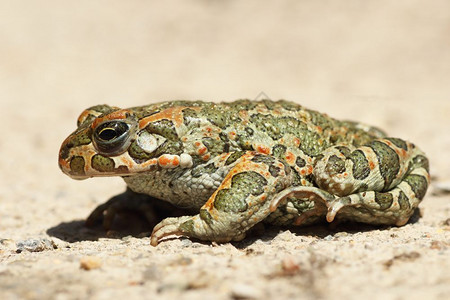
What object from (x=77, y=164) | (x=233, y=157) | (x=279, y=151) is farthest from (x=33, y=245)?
(x=279, y=151)

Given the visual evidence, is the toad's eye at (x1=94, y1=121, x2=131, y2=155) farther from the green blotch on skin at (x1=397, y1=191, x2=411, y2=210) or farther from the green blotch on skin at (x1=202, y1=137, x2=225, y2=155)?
the green blotch on skin at (x1=397, y1=191, x2=411, y2=210)

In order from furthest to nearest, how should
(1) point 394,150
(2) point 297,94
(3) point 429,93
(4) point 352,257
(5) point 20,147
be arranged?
1. (2) point 297,94
2. (3) point 429,93
3. (5) point 20,147
4. (1) point 394,150
5. (4) point 352,257

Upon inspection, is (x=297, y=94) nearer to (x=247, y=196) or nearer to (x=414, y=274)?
(x=247, y=196)

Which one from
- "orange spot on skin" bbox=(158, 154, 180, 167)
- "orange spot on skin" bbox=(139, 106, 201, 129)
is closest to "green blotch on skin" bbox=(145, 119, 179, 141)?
"orange spot on skin" bbox=(139, 106, 201, 129)

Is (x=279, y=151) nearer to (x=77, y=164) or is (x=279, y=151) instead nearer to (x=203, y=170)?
(x=203, y=170)

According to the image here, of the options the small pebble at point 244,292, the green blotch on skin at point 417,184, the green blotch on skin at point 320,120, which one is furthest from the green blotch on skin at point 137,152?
the green blotch on skin at point 417,184

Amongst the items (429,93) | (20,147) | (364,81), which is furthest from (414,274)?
(364,81)
